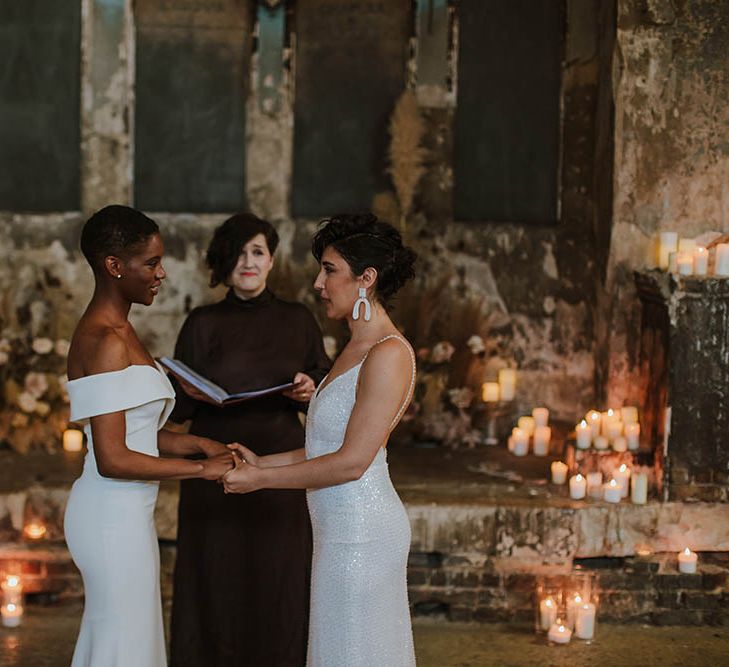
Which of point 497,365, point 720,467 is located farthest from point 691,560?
point 497,365

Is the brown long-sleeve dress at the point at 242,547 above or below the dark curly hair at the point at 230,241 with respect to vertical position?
below

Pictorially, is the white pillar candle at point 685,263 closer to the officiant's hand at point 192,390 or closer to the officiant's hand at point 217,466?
the officiant's hand at point 192,390

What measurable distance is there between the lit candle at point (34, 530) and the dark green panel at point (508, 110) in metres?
3.00

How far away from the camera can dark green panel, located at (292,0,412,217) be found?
277 inches

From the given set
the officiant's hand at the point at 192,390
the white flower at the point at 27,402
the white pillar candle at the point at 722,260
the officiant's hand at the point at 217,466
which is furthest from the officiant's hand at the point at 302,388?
the white flower at the point at 27,402

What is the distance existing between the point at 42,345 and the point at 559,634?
10.8 ft

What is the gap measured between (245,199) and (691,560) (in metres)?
3.23

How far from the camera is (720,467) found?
558 cm

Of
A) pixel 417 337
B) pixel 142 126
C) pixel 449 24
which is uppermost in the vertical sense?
pixel 449 24

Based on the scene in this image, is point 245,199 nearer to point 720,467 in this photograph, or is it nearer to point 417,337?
point 417,337

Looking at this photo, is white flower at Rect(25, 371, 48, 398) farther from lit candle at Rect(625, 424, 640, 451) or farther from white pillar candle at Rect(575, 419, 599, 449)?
lit candle at Rect(625, 424, 640, 451)

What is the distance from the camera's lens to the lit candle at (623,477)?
18.4 ft

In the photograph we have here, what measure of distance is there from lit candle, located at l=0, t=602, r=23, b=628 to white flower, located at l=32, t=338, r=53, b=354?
184 centimetres

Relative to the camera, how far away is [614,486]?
220 inches
